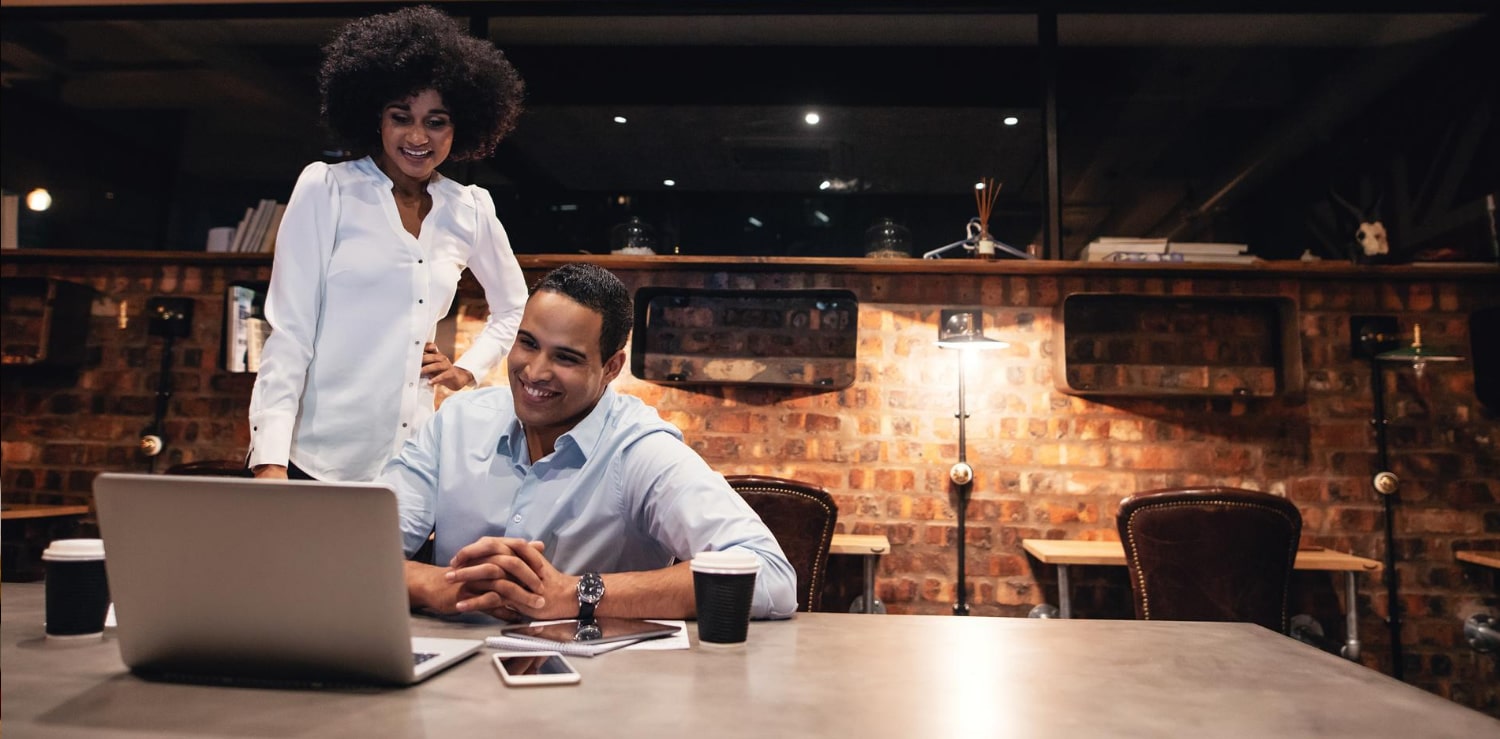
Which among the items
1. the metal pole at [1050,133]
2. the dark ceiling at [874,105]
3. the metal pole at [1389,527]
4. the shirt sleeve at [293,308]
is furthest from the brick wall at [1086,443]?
the shirt sleeve at [293,308]

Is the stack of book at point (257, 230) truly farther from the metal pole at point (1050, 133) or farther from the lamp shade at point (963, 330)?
the metal pole at point (1050, 133)

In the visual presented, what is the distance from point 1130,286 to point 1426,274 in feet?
3.61

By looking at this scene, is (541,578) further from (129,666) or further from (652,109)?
(652,109)

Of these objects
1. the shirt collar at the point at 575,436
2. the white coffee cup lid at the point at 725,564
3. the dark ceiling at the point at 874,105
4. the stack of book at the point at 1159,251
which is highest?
the dark ceiling at the point at 874,105

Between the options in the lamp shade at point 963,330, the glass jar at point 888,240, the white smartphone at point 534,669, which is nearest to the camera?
the white smartphone at point 534,669

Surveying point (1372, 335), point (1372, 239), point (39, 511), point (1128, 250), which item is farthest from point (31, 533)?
point (1372, 239)

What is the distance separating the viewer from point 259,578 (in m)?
0.74

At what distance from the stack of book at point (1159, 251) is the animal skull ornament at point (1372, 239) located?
40 centimetres

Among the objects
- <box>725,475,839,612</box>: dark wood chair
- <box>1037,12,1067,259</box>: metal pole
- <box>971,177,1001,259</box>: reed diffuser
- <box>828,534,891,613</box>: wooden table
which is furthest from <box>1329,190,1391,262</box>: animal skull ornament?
<box>725,475,839,612</box>: dark wood chair

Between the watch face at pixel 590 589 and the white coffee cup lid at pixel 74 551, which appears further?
the watch face at pixel 590 589

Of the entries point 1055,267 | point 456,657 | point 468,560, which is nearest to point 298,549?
point 456,657

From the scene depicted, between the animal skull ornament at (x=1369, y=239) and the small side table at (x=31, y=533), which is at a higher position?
the animal skull ornament at (x=1369, y=239)

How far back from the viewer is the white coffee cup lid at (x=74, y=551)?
0.94 metres

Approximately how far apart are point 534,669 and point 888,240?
9.35 feet
